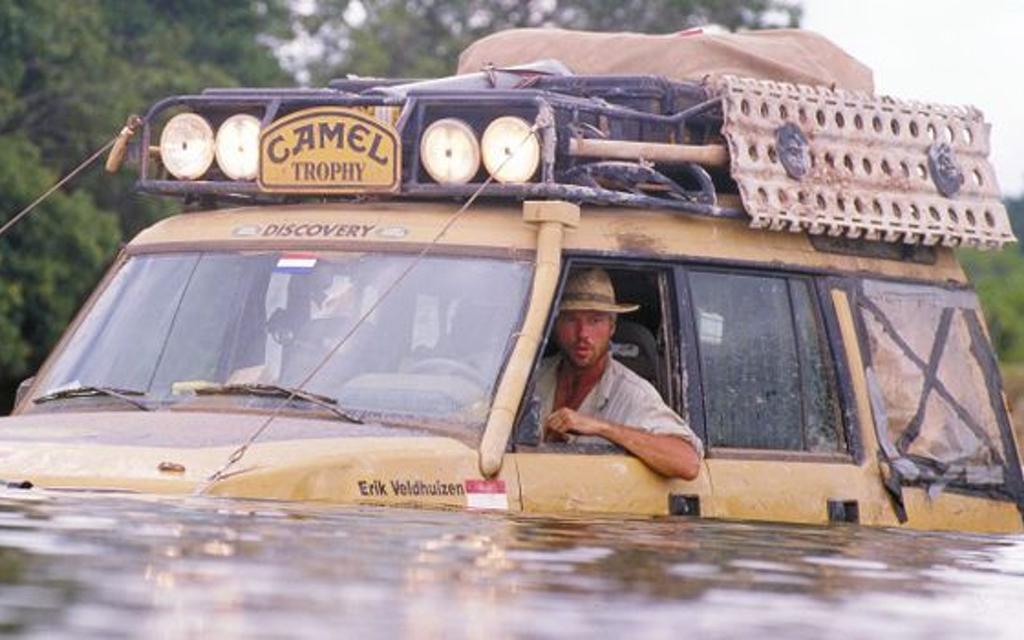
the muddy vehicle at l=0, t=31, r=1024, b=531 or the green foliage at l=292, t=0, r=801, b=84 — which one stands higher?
the green foliage at l=292, t=0, r=801, b=84

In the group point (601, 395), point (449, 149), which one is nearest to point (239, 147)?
point (449, 149)

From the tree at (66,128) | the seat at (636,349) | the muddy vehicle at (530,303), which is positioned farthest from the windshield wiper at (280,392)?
the tree at (66,128)

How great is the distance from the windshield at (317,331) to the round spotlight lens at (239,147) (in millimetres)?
326

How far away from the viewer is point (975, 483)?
10008 mm

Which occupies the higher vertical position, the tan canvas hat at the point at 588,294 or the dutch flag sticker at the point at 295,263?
the dutch flag sticker at the point at 295,263

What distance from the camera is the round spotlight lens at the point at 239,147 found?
9.23 meters

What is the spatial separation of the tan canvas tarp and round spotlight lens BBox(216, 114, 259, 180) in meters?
1.78

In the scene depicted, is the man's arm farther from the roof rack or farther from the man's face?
the roof rack

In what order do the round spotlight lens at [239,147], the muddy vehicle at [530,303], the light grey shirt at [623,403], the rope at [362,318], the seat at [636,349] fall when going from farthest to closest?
the seat at [636,349] < the round spotlight lens at [239,147] < the light grey shirt at [623,403] < the muddy vehicle at [530,303] < the rope at [362,318]

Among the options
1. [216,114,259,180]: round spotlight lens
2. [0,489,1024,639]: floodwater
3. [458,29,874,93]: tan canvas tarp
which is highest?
[458,29,874,93]: tan canvas tarp

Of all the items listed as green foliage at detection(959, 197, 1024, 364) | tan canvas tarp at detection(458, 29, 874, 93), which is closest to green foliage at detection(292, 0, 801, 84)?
green foliage at detection(959, 197, 1024, 364)

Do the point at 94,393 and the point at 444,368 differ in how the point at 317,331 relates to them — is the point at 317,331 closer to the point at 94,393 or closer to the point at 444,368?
the point at 444,368

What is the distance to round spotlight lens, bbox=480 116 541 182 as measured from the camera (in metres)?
8.73

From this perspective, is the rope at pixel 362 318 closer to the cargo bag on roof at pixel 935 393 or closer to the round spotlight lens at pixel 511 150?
the round spotlight lens at pixel 511 150
